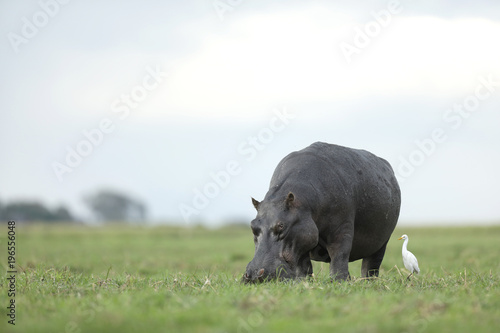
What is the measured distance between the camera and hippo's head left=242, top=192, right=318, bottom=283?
8.74 metres

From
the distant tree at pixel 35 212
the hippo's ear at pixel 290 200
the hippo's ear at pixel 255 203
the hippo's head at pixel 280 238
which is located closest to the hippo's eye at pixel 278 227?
the hippo's head at pixel 280 238

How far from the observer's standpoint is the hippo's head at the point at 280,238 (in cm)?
874

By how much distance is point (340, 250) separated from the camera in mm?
9922

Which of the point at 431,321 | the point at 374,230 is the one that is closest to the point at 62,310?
the point at 431,321

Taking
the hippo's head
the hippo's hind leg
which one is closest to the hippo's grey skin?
the hippo's head

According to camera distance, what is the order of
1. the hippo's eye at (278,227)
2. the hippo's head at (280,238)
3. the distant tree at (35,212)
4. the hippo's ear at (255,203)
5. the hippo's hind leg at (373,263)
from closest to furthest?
the hippo's head at (280,238)
the hippo's eye at (278,227)
the hippo's ear at (255,203)
the hippo's hind leg at (373,263)
the distant tree at (35,212)

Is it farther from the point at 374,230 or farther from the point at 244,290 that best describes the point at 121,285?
the point at 374,230

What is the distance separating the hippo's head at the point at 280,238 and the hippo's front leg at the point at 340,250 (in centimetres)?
74

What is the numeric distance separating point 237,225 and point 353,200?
45.6 m

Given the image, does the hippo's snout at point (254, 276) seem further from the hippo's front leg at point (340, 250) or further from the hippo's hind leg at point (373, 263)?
the hippo's hind leg at point (373, 263)

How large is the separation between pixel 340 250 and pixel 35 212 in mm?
76237

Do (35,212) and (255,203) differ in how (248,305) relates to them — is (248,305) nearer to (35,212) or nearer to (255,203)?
(255,203)

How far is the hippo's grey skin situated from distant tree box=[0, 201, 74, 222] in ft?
231

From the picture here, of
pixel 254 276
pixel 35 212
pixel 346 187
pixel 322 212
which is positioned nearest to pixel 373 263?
pixel 346 187
